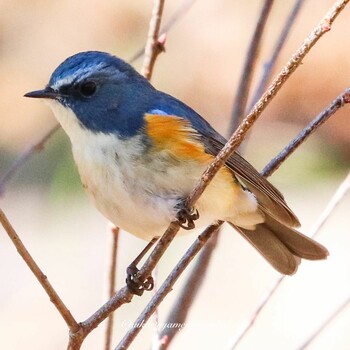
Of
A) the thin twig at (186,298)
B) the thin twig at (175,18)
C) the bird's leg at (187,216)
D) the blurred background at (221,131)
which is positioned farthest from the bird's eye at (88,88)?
the blurred background at (221,131)

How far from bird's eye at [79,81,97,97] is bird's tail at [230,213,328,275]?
Answer: 59cm

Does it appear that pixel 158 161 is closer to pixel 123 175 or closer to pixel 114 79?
pixel 123 175

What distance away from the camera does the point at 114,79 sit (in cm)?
222

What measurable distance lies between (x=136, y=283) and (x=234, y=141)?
624 millimetres

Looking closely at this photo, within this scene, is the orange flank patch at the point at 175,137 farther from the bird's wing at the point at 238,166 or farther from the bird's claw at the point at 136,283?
the bird's claw at the point at 136,283

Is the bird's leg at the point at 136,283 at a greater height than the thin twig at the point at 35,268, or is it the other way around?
the thin twig at the point at 35,268

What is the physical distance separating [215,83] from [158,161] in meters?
3.39

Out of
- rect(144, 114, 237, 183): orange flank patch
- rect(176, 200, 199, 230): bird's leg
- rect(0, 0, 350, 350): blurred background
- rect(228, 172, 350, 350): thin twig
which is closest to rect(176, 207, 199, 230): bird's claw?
rect(176, 200, 199, 230): bird's leg

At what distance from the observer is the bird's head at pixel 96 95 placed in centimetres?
208

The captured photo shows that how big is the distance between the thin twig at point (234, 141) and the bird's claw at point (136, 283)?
0.19m

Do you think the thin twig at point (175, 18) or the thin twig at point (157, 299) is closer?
the thin twig at point (157, 299)

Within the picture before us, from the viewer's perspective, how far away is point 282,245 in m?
2.40

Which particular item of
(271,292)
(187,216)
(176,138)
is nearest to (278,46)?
(176,138)

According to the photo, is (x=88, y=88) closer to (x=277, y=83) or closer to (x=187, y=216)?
(x=187, y=216)
